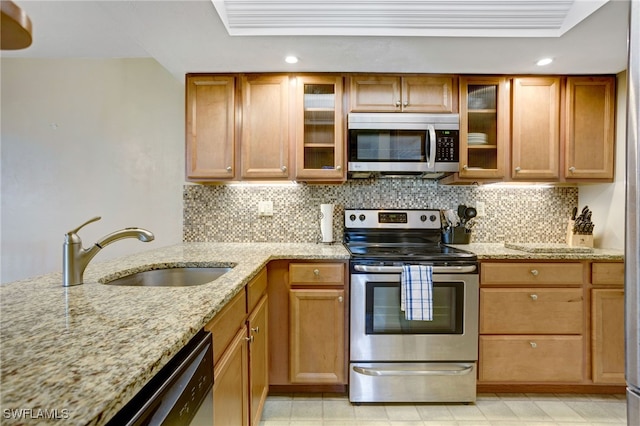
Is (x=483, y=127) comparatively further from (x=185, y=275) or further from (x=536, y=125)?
(x=185, y=275)

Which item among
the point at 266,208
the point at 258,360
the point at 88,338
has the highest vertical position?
the point at 266,208

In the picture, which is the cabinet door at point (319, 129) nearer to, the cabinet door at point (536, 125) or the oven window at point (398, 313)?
the oven window at point (398, 313)

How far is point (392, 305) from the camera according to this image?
1.84 m

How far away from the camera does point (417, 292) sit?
178cm

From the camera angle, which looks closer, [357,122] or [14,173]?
[357,122]

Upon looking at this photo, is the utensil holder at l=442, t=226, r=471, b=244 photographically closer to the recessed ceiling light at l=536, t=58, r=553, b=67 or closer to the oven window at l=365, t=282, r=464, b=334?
the oven window at l=365, t=282, r=464, b=334

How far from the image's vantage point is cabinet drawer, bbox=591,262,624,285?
6.10 feet

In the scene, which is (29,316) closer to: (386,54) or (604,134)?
(386,54)

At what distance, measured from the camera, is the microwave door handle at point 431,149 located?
2051mm

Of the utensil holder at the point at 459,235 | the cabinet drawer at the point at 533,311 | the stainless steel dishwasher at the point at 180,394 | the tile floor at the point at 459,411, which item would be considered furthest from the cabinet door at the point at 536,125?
the stainless steel dishwasher at the point at 180,394

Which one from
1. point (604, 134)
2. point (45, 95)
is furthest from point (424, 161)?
point (45, 95)

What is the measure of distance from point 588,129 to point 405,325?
1.90 m

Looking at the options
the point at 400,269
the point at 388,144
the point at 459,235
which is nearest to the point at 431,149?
the point at 388,144

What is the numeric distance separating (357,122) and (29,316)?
1.89m
